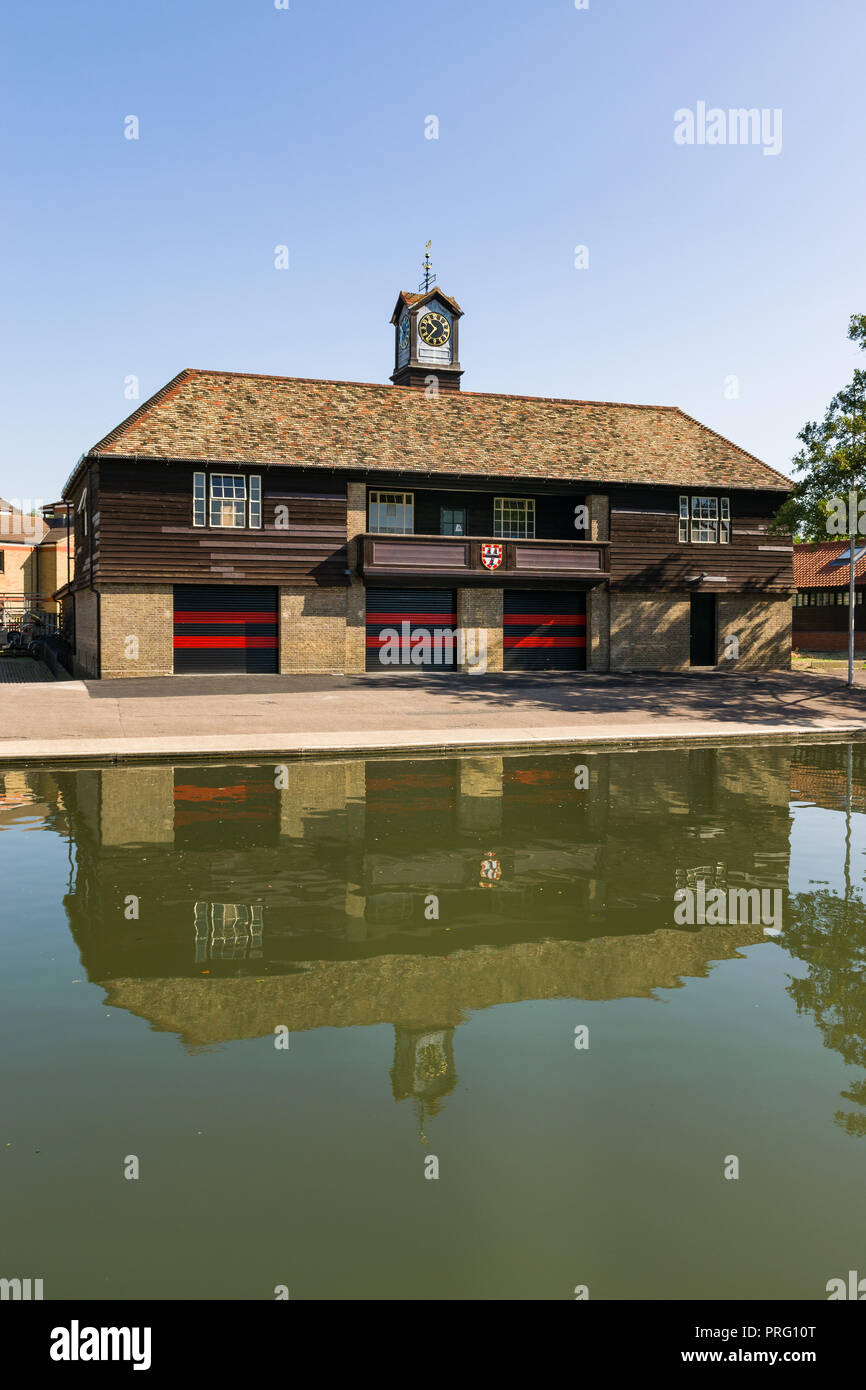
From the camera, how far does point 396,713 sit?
2325 centimetres

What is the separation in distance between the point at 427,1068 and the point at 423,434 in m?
30.1

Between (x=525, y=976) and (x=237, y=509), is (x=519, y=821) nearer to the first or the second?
(x=525, y=976)

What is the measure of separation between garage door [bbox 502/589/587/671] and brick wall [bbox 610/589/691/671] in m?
1.12

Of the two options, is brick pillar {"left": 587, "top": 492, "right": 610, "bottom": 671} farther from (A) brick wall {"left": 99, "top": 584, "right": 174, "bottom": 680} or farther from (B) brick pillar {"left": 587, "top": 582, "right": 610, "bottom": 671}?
(A) brick wall {"left": 99, "top": 584, "right": 174, "bottom": 680}

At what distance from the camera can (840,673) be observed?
3494cm

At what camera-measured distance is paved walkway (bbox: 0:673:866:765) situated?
18.0m

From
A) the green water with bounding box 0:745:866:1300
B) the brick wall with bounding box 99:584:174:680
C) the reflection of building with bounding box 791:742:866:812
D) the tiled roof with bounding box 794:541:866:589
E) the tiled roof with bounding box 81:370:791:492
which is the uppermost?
the tiled roof with bounding box 81:370:791:492

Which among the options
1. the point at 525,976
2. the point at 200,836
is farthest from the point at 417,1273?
the point at 200,836

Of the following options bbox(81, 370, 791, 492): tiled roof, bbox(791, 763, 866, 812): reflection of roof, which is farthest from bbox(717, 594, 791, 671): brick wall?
bbox(791, 763, 866, 812): reflection of roof

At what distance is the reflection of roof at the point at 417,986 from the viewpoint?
5.94 m

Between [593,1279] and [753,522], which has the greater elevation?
[753,522]

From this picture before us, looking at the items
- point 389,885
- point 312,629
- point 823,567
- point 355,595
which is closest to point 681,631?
point 355,595

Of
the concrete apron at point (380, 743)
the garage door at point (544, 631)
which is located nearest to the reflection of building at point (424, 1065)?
the concrete apron at point (380, 743)

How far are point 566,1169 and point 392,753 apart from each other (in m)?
13.6
